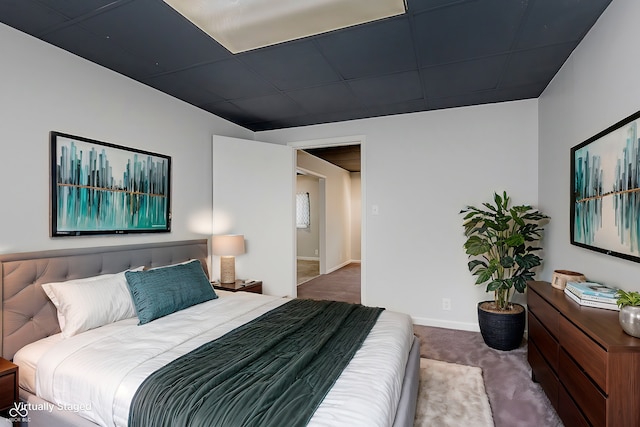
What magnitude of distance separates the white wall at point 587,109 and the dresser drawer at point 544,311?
0.35 meters

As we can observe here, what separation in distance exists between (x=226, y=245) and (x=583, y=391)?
3.05 m

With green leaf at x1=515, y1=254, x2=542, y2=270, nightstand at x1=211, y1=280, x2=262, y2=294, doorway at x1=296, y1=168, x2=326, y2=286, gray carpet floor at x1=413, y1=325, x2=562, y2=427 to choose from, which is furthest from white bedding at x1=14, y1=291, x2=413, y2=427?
doorway at x1=296, y1=168, x2=326, y2=286

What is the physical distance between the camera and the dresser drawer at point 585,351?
53.8 inches

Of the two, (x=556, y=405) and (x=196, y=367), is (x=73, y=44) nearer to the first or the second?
(x=196, y=367)

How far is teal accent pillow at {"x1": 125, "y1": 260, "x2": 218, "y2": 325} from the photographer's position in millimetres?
2227

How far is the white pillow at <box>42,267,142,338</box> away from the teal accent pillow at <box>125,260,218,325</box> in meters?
0.09

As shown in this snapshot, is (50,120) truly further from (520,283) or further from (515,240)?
(520,283)

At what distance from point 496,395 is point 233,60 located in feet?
10.2

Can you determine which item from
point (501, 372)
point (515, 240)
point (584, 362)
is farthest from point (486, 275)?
point (584, 362)

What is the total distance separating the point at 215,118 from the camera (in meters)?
3.86

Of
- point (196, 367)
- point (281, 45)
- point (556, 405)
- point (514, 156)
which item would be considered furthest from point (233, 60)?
point (556, 405)

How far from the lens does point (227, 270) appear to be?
11.6 ft

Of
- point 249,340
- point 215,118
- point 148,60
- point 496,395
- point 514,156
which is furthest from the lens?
point 215,118

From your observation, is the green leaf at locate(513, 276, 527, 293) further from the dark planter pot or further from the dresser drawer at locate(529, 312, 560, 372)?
the dresser drawer at locate(529, 312, 560, 372)
